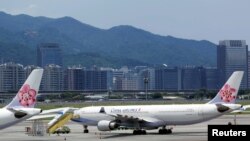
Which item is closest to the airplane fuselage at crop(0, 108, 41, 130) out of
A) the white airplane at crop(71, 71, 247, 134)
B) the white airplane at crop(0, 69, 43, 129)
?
the white airplane at crop(0, 69, 43, 129)

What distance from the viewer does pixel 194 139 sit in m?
56.4

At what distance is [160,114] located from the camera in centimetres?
6838

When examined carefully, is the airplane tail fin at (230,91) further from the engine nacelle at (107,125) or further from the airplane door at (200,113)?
the engine nacelle at (107,125)

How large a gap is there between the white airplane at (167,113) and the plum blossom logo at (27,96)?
50.8 feet

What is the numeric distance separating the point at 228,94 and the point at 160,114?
24.2ft

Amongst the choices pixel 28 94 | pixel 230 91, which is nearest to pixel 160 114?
pixel 230 91

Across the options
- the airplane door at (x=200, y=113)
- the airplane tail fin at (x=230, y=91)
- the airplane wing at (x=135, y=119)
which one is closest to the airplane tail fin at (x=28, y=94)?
the airplane wing at (x=135, y=119)

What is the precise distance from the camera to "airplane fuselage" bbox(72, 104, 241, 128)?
6475 centimetres

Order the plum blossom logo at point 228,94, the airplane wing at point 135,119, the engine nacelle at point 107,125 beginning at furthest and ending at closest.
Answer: the airplane wing at point 135,119 < the engine nacelle at point 107,125 < the plum blossom logo at point 228,94

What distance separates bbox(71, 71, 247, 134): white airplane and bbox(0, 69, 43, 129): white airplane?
1537 centimetres

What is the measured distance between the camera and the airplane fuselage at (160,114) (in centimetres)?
6475

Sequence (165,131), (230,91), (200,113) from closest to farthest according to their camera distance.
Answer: (200,113), (230,91), (165,131)

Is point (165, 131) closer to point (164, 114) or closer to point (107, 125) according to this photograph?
point (164, 114)

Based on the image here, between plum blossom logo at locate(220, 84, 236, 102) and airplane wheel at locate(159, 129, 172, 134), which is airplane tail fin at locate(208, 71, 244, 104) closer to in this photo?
plum blossom logo at locate(220, 84, 236, 102)
